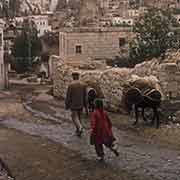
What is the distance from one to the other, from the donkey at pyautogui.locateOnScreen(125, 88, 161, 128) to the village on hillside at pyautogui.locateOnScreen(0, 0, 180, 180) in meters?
0.03

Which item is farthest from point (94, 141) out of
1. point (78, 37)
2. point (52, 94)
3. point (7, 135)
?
point (78, 37)

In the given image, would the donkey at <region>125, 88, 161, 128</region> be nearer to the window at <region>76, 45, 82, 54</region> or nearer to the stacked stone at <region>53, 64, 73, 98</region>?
the stacked stone at <region>53, 64, 73, 98</region>

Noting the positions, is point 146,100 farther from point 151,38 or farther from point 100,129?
point 151,38

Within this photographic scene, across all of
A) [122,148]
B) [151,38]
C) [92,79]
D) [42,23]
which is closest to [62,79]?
[92,79]

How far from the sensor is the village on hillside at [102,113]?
10383mm

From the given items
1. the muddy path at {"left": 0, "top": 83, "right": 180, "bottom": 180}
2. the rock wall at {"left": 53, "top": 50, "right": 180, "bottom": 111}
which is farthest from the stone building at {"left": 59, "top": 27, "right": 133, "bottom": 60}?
the muddy path at {"left": 0, "top": 83, "right": 180, "bottom": 180}

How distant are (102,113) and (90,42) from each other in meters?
24.5

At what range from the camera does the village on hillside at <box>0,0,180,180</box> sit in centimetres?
1038

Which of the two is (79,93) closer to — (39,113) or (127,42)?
(39,113)

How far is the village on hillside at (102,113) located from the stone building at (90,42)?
69 mm

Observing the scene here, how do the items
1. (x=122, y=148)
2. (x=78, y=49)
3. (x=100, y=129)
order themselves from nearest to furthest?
(x=100, y=129)
(x=122, y=148)
(x=78, y=49)

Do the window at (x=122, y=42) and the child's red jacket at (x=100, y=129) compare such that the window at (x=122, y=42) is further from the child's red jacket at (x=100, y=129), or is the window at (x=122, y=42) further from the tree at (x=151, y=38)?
the child's red jacket at (x=100, y=129)

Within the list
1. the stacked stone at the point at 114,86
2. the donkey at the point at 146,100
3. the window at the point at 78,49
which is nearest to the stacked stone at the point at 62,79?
the stacked stone at the point at 114,86

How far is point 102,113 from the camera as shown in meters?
10.5
